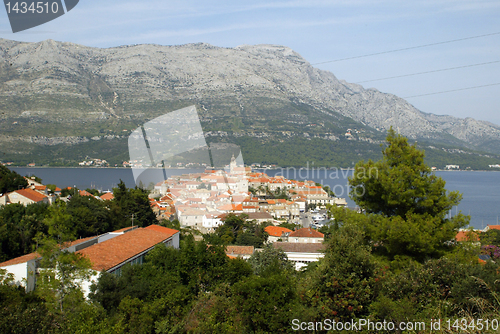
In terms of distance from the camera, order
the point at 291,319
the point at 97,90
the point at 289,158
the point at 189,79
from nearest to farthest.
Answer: the point at 291,319, the point at 289,158, the point at 97,90, the point at 189,79

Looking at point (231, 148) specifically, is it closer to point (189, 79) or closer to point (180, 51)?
point (189, 79)

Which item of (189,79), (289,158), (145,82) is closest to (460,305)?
(289,158)

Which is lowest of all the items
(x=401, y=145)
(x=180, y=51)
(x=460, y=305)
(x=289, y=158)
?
(x=289, y=158)

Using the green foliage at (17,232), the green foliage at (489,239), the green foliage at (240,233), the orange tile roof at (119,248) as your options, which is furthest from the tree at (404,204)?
the green foliage at (240,233)

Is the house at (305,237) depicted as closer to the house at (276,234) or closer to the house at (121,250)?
the house at (276,234)

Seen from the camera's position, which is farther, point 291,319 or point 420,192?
point 420,192

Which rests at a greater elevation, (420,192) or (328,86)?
(328,86)

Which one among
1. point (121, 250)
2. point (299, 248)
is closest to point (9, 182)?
point (121, 250)
